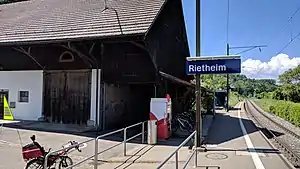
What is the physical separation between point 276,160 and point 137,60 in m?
7.87

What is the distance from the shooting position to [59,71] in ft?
53.3

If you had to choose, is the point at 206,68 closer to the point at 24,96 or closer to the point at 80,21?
the point at 80,21

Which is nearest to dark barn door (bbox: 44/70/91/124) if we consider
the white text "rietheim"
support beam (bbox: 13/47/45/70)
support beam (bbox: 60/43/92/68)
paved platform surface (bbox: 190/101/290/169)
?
support beam (bbox: 60/43/92/68)

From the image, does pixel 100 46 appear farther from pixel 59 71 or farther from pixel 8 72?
pixel 8 72

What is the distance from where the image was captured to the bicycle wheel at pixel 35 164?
6.56m

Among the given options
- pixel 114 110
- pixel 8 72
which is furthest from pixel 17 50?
pixel 114 110

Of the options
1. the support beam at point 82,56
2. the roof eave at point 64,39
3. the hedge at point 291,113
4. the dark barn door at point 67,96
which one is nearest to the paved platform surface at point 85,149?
the dark barn door at point 67,96

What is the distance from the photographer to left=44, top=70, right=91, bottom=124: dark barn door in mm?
15422

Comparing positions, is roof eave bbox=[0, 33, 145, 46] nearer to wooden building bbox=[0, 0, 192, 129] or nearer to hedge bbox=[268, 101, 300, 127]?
wooden building bbox=[0, 0, 192, 129]

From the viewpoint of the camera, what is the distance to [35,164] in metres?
6.72

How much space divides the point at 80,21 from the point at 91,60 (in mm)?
2176

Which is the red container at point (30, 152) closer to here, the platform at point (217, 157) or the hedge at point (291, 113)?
the platform at point (217, 157)

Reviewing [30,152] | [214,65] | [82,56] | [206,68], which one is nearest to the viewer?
[30,152]

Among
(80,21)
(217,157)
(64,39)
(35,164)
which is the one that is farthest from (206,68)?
(80,21)
